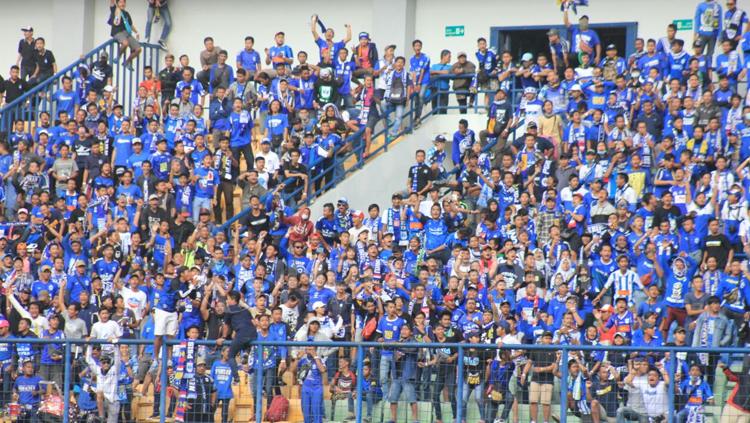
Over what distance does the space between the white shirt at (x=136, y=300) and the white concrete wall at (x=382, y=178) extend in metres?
4.11

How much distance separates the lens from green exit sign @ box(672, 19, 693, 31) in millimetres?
26844

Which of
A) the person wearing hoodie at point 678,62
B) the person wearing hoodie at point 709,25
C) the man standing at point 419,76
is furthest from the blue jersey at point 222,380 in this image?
the person wearing hoodie at point 709,25

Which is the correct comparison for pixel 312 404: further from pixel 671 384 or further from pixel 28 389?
pixel 671 384

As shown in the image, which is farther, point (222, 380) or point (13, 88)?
point (13, 88)

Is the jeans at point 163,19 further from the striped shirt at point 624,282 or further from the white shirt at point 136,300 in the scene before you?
the striped shirt at point 624,282

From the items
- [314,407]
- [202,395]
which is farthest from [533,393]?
[202,395]

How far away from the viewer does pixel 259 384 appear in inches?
709

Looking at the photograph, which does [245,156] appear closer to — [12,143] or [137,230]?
[137,230]

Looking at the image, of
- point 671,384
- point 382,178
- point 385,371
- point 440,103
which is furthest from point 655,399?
point 440,103

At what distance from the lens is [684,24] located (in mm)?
26875

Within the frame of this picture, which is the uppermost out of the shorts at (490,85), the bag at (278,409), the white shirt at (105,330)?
the shorts at (490,85)

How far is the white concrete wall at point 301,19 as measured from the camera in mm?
27609

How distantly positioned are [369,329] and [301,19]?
11.1m

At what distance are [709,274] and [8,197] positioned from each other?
11831 mm
